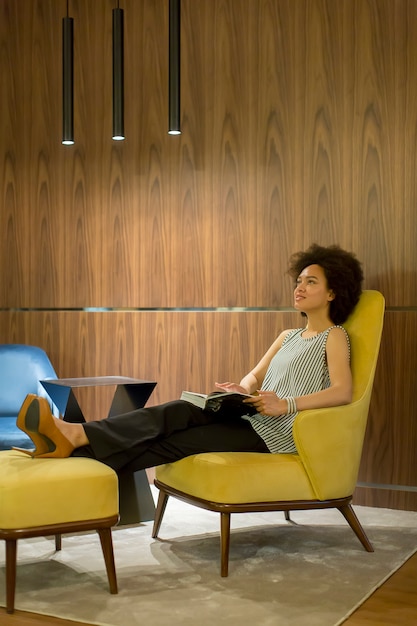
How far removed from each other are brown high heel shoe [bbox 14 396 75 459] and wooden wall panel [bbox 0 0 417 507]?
164cm

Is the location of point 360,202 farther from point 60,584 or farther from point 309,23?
point 60,584

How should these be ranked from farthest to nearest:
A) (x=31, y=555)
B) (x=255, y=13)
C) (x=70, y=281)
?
(x=70, y=281) → (x=255, y=13) → (x=31, y=555)

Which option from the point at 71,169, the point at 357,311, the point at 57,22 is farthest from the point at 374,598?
the point at 57,22

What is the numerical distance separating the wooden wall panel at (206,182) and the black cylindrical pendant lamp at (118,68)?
63cm

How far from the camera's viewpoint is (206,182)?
180 inches

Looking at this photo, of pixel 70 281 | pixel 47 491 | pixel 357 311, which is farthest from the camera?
pixel 70 281

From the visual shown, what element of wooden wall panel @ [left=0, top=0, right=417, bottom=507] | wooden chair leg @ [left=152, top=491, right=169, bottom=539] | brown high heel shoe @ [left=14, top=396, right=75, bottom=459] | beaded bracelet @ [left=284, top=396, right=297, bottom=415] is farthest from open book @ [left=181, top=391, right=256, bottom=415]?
wooden wall panel @ [left=0, top=0, right=417, bottom=507]

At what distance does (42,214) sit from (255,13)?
173 cm

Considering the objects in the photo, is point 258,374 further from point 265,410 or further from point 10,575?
point 10,575

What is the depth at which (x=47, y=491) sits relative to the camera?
269 cm

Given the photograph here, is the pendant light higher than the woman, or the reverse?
the pendant light

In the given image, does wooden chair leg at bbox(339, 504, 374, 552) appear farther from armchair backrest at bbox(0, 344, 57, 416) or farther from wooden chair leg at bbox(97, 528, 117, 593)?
armchair backrest at bbox(0, 344, 57, 416)

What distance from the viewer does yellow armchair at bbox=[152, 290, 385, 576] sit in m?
3.04

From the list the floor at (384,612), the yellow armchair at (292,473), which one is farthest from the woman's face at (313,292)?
the floor at (384,612)
